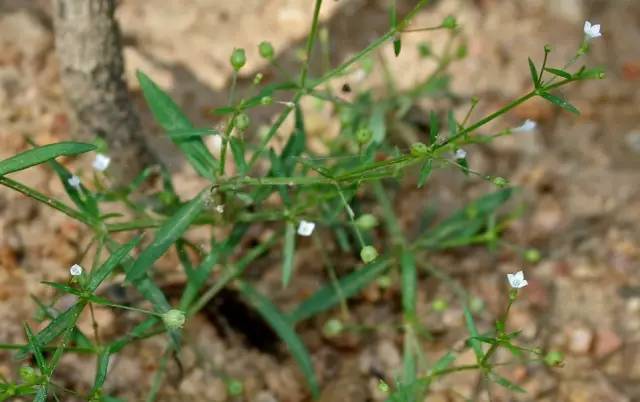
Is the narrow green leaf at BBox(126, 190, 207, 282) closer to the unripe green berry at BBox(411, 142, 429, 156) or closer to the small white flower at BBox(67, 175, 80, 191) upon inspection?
the small white flower at BBox(67, 175, 80, 191)

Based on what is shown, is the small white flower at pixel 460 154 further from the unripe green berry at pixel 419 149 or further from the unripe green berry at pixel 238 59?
the unripe green berry at pixel 238 59

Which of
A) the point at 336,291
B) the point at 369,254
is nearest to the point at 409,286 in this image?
the point at 336,291

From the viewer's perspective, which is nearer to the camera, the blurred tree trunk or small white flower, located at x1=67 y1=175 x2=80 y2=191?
small white flower, located at x1=67 y1=175 x2=80 y2=191

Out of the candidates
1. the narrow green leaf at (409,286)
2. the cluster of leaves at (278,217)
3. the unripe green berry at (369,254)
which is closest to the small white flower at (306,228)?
the cluster of leaves at (278,217)

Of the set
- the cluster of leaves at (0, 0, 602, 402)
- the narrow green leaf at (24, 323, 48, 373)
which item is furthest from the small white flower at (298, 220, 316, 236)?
the narrow green leaf at (24, 323, 48, 373)

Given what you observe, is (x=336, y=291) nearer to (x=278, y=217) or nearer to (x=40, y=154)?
(x=278, y=217)

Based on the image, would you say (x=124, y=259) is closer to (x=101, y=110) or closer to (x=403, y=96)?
(x=101, y=110)

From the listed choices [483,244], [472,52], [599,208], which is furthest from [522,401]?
[472,52]
